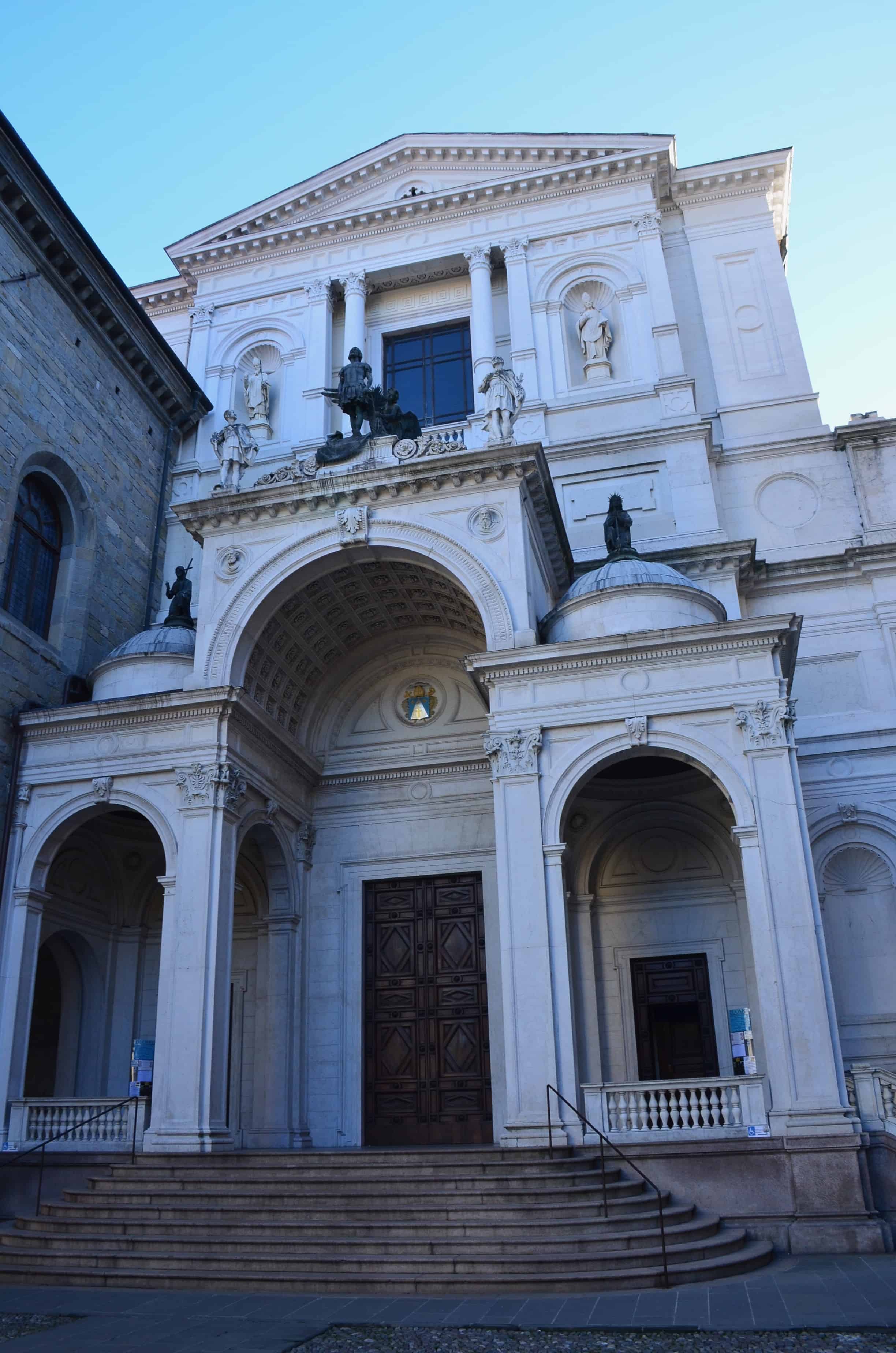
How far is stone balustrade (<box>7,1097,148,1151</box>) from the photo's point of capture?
636 inches

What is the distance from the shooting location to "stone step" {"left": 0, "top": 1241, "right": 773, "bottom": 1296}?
10867 millimetres

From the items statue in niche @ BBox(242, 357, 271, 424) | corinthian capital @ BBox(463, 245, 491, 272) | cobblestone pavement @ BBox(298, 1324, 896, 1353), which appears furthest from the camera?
statue in niche @ BBox(242, 357, 271, 424)

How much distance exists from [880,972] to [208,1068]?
37.1ft

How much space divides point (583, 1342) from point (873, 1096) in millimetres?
6765

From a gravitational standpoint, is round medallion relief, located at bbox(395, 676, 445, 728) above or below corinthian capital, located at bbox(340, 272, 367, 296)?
below

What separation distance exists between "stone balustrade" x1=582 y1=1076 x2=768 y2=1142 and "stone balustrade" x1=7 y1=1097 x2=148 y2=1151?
22.0 ft

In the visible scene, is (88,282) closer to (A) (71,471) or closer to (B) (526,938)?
(A) (71,471)

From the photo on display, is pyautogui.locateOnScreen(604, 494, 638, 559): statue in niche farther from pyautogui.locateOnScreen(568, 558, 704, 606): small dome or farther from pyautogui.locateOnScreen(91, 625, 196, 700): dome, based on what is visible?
pyautogui.locateOnScreen(91, 625, 196, 700): dome

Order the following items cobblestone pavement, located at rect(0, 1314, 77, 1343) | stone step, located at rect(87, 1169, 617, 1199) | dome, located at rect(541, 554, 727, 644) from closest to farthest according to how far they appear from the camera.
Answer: cobblestone pavement, located at rect(0, 1314, 77, 1343) → stone step, located at rect(87, 1169, 617, 1199) → dome, located at rect(541, 554, 727, 644)

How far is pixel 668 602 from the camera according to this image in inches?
697

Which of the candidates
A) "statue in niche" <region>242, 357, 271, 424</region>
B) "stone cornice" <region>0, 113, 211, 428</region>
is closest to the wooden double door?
"statue in niche" <region>242, 357, 271, 424</region>

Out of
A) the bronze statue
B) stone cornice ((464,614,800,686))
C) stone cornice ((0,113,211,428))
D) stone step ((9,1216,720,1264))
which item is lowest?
stone step ((9,1216,720,1264))

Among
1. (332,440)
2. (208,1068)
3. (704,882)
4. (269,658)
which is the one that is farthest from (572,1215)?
(332,440)

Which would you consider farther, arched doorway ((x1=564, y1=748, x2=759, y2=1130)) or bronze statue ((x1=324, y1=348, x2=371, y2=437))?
bronze statue ((x1=324, y1=348, x2=371, y2=437))
